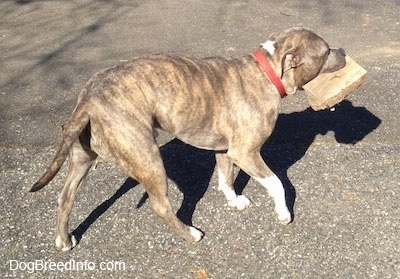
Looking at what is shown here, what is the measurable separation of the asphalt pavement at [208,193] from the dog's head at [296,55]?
1205 millimetres

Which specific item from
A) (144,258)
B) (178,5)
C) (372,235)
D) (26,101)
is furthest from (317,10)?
(144,258)

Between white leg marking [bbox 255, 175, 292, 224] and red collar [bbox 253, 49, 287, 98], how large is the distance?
28.9 inches

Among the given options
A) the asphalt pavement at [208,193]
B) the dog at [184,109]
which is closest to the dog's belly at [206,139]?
the dog at [184,109]

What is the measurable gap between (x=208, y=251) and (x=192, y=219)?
1.45ft

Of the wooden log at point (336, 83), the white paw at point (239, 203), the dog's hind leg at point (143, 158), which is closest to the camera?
the dog's hind leg at point (143, 158)

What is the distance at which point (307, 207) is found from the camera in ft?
16.6

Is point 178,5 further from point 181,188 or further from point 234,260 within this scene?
point 234,260

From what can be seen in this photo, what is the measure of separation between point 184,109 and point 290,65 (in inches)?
37.2

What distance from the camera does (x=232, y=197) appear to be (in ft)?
16.5

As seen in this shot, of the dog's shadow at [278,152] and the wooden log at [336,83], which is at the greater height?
the wooden log at [336,83]

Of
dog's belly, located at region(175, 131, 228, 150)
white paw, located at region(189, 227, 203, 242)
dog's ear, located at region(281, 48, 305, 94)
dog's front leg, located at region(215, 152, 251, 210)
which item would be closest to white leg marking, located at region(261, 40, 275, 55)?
dog's ear, located at region(281, 48, 305, 94)

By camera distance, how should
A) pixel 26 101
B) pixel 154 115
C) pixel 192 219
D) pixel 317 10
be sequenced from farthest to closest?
pixel 317 10 < pixel 26 101 < pixel 192 219 < pixel 154 115

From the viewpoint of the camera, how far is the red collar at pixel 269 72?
4.54 metres

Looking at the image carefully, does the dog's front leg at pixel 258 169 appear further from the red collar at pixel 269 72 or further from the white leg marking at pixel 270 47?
the white leg marking at pixel 270 47
